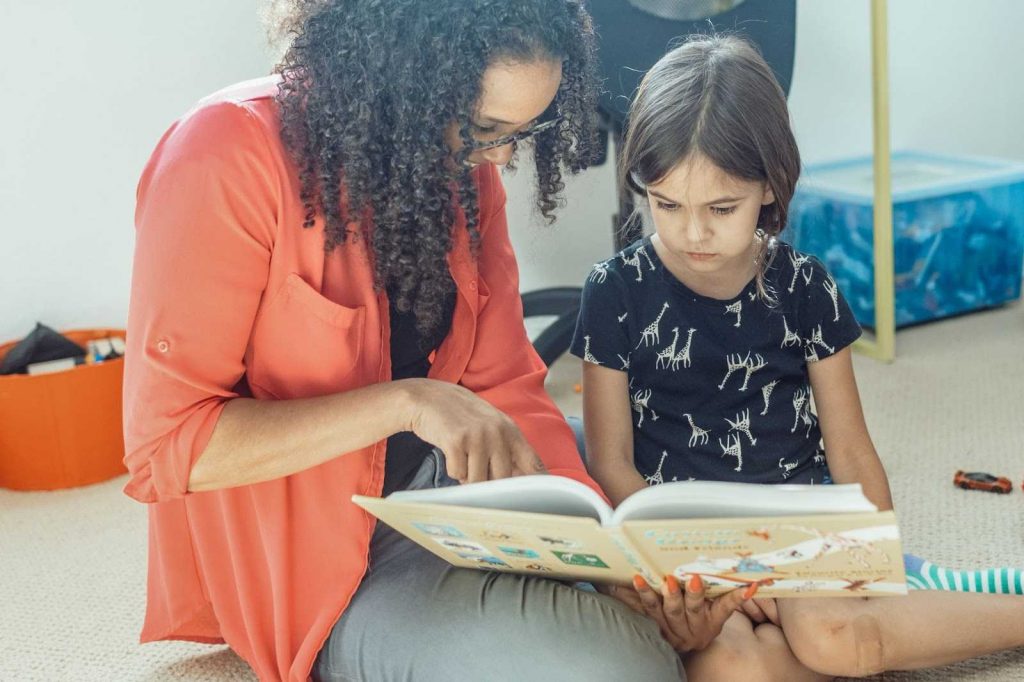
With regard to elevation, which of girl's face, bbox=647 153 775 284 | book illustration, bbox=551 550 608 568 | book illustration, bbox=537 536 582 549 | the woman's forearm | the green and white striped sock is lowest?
the green and white striped sock

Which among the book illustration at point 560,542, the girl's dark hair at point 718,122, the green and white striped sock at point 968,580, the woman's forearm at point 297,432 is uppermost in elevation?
the girl's dark hair at point 718,122

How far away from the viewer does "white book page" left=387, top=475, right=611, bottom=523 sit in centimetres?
86

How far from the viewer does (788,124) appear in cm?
119

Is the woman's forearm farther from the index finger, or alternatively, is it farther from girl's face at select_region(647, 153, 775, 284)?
girl's face at select_region(647, 153, 775, 284)

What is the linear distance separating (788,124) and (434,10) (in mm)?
433

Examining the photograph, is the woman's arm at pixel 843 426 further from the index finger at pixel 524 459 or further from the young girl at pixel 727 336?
the index finger at pixel 524 459

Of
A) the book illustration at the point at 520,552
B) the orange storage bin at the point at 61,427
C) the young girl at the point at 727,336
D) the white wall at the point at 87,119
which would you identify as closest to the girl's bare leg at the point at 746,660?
the young girl at the point at 727,336

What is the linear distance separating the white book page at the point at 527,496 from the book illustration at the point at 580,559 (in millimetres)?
40

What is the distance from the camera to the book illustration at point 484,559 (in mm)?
998

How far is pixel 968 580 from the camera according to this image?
1147 millimetres

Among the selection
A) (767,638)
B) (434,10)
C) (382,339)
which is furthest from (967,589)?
(434,10)

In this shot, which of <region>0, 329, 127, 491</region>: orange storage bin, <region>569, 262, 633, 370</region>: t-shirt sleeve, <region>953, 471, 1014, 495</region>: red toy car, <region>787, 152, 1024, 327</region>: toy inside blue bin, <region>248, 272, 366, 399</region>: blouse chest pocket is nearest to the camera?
<region>248, 272, 366, 399</region>: blouse chest pocket

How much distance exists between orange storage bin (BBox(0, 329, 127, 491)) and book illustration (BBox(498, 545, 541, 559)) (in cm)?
103

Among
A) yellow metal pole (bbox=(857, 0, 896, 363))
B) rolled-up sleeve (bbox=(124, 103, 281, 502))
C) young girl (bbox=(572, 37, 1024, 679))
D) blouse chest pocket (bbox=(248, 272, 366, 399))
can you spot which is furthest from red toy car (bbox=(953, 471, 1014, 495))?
rolled-up sleeve (bbox=(124, 103, 281, 502))
